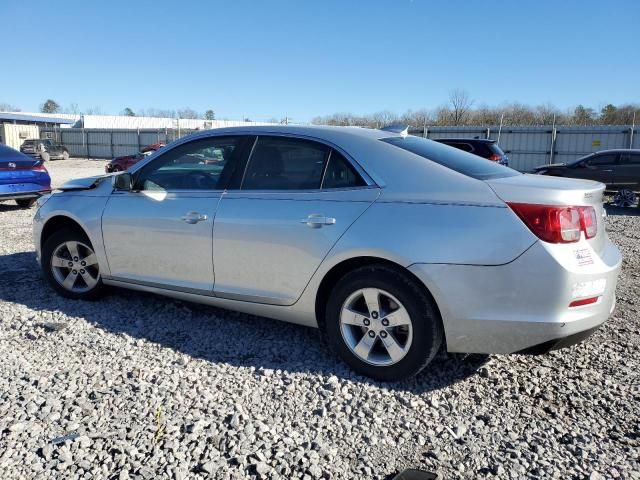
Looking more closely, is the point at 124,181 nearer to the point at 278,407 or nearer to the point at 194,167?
the point at 194,167

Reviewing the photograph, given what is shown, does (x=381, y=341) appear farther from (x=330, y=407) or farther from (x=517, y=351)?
(x=517, y=351)

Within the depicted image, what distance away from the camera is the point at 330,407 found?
3098 mm

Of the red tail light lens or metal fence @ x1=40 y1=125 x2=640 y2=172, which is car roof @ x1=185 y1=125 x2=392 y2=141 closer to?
the red tail light lens

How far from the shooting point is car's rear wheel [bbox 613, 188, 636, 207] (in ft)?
47.2

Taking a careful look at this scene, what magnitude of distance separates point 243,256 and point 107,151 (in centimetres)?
4226

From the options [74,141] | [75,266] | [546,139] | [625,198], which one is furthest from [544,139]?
[74,141]

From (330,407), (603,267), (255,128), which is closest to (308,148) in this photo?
(255,128)

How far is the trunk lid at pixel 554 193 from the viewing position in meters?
2.97

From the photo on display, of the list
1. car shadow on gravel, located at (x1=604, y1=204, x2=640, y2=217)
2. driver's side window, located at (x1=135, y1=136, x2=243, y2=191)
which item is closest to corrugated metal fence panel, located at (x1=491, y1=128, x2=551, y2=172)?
car shadow on gravel, located at (x1=604, y1=204, x2=640, y2=217)

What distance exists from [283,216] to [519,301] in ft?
5.04

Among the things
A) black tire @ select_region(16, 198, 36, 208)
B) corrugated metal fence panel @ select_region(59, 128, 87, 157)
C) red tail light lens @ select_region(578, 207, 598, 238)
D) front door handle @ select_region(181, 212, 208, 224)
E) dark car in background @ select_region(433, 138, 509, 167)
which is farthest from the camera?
corrugated metal fence panel @ select_region(59, 128, 87, 157)

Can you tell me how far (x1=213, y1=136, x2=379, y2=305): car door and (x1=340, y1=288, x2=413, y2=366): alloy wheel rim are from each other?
366 mm

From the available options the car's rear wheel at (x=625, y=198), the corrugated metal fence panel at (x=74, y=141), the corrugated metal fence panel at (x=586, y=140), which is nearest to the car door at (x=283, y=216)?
the car's rear wheel at (x=625, y=198)

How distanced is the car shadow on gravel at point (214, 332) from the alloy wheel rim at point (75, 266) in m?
0.16
